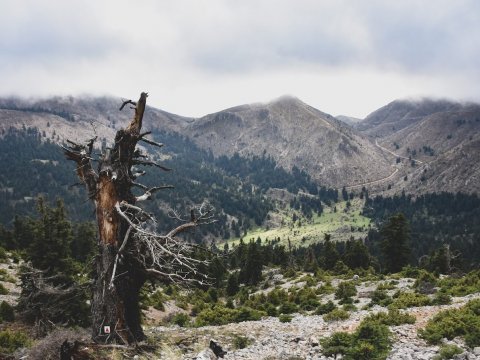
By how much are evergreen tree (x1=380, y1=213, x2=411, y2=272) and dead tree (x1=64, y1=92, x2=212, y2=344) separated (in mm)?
63056

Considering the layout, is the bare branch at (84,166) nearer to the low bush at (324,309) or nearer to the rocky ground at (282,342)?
the rocky ground at (282,342)

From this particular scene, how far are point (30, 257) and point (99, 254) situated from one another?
684 inches

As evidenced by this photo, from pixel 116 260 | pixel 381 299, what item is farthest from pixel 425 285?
pixel 116 260

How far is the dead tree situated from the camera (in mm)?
15805

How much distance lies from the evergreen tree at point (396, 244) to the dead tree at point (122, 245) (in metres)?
63.1

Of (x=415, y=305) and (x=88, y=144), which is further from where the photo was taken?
(x=415, y=305)

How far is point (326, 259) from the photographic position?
89.3m

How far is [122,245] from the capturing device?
50.8 feet

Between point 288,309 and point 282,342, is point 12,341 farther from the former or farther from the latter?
point 288,309

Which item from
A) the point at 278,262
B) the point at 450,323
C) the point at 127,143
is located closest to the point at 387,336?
the point at 450,323

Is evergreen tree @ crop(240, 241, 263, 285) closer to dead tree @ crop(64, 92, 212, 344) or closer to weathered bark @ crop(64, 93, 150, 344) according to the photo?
dead tree @ crop(64, 92, 212, 344)

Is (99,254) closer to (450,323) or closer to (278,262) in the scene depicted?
(450,323)

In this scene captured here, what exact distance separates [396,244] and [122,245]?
221ft

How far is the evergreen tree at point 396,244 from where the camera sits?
241 feet
